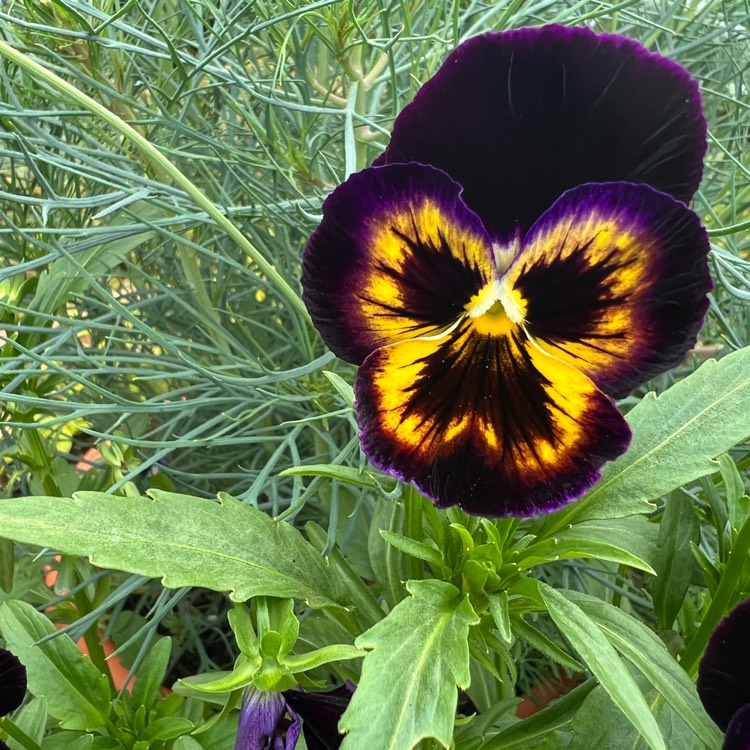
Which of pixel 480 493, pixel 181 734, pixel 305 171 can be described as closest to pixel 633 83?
pixel 480 493

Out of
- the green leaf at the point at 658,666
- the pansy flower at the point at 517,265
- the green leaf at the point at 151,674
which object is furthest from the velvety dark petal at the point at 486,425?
the green leaf at the point at 151,674

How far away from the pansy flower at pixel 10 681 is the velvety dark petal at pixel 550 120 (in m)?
0.37

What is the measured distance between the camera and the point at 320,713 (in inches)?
14.2

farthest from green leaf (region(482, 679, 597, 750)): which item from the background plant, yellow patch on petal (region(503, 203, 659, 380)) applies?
yellow patch on petal (region(503, 203, 659, 380))

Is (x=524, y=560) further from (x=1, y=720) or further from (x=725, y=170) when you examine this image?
(x=725, y=170)

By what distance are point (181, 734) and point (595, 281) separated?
0.37m

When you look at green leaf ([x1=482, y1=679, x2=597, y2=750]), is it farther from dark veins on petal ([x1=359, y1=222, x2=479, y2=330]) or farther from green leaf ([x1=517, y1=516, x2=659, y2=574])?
dark veins on petal ([x1=359, y1=222, x2=479, y2=330])

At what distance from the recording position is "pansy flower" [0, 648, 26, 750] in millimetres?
407

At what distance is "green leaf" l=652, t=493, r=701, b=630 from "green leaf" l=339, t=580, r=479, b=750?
172mm

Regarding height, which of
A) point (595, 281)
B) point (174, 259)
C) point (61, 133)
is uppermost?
point (595, 281)

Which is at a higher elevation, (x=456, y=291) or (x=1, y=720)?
(x=456, y=291)

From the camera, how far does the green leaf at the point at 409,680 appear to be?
0.26 meters

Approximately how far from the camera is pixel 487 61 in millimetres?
245

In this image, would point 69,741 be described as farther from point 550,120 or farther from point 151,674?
point 550,120
